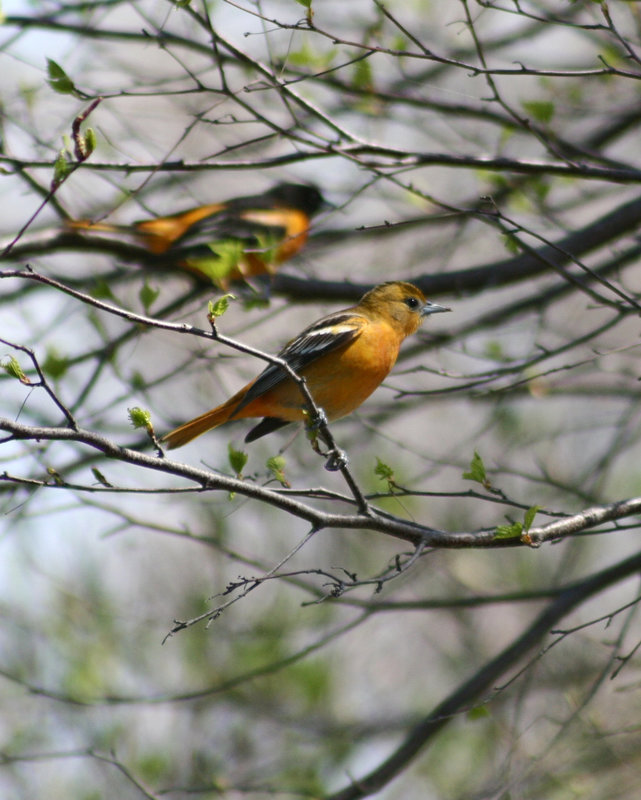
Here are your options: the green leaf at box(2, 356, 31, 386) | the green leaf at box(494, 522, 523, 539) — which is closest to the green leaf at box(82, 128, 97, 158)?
the green leaf at box(2, 356, 31, 386)

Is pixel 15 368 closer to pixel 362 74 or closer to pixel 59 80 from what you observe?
pixel 59 80

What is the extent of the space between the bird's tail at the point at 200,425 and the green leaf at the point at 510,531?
1.95 meters

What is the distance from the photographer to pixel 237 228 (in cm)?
752

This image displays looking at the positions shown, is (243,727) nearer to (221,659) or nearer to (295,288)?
(221,659)

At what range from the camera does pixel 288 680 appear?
22.9 ft

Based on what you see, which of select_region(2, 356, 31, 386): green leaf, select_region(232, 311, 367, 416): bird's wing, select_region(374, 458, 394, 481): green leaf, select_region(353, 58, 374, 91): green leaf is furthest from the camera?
select_region(232, 311, 367, 416): bird's wing

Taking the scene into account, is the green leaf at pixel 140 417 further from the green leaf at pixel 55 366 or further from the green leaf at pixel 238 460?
the green leaf at pixel 55 366

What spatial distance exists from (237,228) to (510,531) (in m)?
4.91

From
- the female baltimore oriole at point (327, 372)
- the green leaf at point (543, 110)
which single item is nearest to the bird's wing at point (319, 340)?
the female baltimore oriole at point (327, 372)

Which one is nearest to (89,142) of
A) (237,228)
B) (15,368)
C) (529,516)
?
(15,368)

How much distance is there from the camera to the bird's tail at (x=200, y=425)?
4758 millimetres

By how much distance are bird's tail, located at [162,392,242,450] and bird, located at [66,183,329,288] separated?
67 centimetres

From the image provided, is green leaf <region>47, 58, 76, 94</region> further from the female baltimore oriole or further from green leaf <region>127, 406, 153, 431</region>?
the female baltimore oriole

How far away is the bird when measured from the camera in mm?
5728
